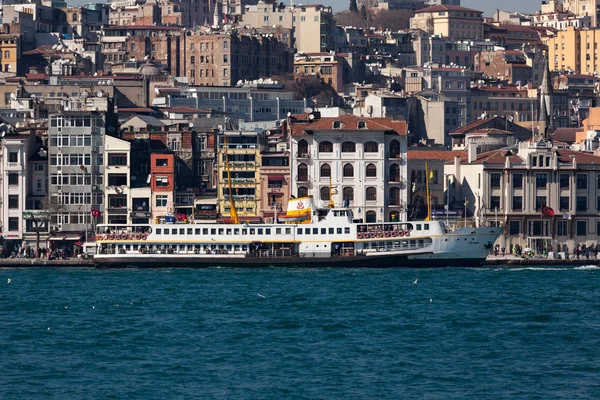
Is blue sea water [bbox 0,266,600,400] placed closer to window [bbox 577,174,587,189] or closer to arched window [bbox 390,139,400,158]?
window [bbox 577,174,587,189]

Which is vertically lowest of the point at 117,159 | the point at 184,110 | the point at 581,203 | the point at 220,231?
the point at 220,231

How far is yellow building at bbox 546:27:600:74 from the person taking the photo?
180500 millimetres

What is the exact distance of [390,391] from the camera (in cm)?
4547

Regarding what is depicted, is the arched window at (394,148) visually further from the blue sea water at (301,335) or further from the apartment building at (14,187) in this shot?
the apartment building at (14,187)

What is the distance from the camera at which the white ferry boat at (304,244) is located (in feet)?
270

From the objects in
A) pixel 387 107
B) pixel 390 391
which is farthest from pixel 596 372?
pixel 387 107

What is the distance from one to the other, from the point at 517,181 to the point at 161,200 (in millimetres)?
19100

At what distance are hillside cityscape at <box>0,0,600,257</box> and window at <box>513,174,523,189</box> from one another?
0.11 meters

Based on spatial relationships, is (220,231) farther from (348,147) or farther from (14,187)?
(14,187)

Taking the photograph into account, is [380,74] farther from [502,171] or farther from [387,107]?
[502,171]

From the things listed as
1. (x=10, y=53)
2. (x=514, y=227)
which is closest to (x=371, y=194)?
(x=514, y=227)

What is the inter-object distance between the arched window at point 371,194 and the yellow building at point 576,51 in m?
92.4

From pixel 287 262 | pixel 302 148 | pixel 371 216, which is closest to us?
pixel 287 262

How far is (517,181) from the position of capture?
91500 millimetres
